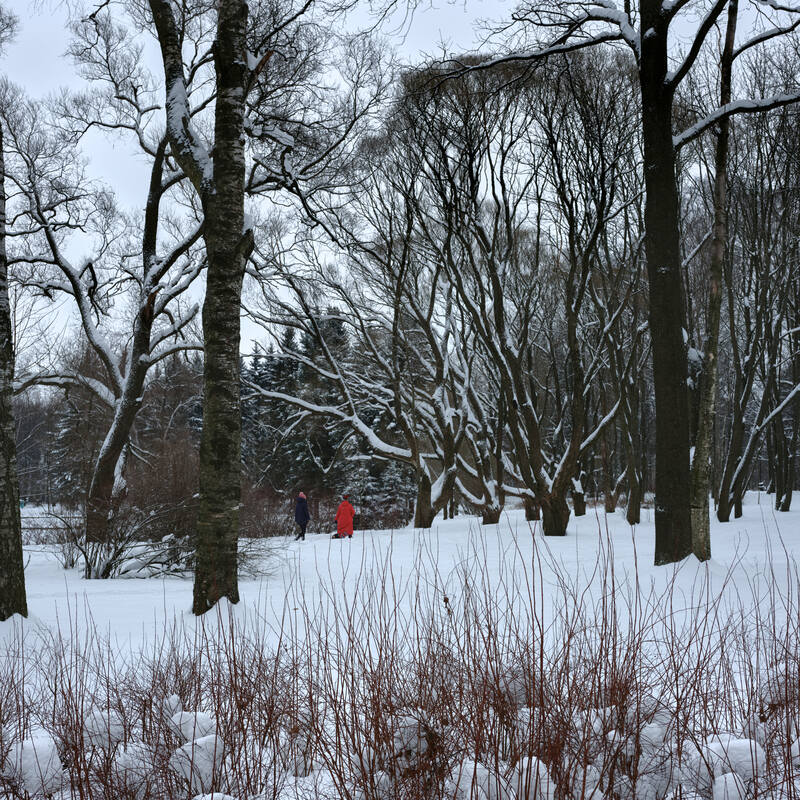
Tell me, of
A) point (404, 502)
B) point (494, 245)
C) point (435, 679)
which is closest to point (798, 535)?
point (494, 245)

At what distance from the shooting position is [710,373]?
7727 mm

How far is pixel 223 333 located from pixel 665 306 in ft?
15.1

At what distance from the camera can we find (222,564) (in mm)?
5469

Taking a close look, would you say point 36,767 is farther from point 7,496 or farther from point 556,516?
point 556,516

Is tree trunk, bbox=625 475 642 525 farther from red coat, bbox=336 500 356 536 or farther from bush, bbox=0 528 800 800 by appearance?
bush, bbox=0 528 800 800

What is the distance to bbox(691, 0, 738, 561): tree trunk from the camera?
730 cm

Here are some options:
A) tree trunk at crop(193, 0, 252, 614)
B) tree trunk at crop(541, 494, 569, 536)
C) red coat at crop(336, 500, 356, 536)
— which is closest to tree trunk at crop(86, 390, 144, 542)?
red coat at crop(336, 500, 356, 536)

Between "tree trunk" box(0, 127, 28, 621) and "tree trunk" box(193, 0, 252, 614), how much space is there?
1.29 m

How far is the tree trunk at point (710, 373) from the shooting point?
730 cm

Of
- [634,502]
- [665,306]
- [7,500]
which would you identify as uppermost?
[665,306]

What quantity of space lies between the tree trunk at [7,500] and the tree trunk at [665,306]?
19.7 ft

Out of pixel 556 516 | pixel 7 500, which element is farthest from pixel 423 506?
pixel 7 500

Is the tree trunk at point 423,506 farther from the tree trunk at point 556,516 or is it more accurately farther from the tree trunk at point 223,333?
the tree trunk at point 223,333

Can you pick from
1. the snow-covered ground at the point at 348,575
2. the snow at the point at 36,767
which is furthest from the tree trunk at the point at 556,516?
the snow at the point at 36,767
